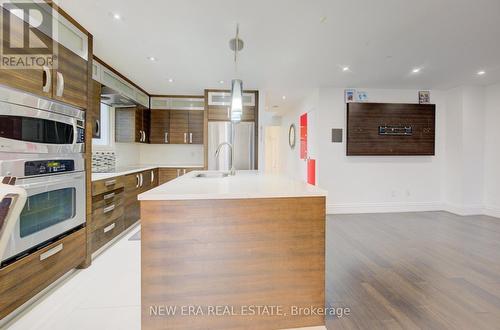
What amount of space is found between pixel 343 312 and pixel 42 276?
2.29m

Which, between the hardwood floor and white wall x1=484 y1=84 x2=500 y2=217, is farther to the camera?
white wall x1=484 y1=84 x2=500 y2=217

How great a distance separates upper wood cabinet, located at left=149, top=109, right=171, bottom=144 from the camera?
15.3 ft

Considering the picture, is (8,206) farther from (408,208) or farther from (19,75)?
(408,208)

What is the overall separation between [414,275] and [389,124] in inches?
122

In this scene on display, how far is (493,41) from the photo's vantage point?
264 centimetres

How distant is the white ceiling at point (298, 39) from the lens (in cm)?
200

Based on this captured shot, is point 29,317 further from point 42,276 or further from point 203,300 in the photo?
point 203,300

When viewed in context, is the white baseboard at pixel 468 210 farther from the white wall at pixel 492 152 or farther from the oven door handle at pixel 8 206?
the oven door handle at pixel 8 206

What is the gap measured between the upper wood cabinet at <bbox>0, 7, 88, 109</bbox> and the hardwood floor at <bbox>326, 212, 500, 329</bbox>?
2.68 meters

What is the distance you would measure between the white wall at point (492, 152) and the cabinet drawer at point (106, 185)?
20.6 ft

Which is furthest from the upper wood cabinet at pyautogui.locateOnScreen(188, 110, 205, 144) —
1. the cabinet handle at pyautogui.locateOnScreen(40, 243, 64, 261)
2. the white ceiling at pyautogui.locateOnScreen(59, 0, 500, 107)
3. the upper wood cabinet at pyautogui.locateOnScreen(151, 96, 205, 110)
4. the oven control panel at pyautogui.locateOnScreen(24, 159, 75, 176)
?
the cabinet handle at pyautogui.locateOnScreen(40, 243, 64, 261)

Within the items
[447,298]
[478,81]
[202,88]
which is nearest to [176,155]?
[202,88]

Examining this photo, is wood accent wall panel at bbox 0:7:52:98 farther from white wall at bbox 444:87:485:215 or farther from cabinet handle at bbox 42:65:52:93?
white wall at bbox 444:87:485:215

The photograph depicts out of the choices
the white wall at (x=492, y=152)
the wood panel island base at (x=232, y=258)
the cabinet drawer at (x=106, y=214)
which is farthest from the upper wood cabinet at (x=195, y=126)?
the white wall at (x=492, y=152)
